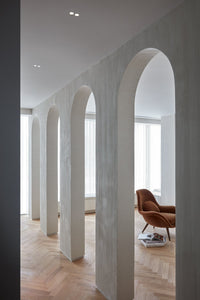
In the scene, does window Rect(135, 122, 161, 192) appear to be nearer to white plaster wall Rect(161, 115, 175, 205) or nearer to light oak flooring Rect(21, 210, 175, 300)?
white plaster wall Rect(161, 115, 175, 205)

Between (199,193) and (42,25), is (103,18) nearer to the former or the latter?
(42,25)

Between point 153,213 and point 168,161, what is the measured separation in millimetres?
3230

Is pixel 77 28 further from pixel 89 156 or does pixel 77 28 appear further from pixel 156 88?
pixel 89 156

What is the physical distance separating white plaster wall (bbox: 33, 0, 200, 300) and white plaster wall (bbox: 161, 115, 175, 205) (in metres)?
4.35

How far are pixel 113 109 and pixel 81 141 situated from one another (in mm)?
1537

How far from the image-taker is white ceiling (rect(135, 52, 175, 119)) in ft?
11.8

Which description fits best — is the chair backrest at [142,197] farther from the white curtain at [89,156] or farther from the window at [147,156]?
the window at [147,156]

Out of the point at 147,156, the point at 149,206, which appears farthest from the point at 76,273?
the point at 147,156

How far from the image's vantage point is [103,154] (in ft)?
10.9

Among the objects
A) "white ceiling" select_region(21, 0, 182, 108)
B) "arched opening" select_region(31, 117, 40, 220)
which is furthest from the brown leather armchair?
"white ceiling" select_region(21, 0, 182, 108)

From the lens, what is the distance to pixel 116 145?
3002mm

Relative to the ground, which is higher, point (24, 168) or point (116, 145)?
point (116, 145)

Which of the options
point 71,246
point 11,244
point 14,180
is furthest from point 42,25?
point 71,246

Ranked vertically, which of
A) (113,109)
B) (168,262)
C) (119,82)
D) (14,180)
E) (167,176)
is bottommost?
(168,262)
